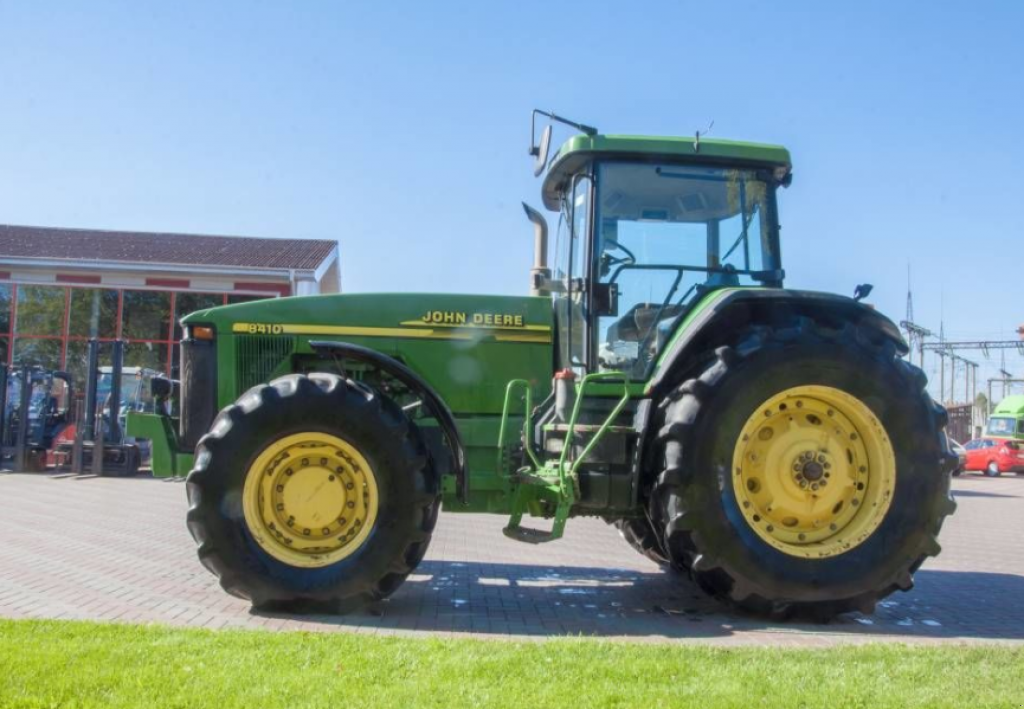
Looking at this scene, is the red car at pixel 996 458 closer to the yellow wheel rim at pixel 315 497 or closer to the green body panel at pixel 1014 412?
the green body panel at pixel 1014 412

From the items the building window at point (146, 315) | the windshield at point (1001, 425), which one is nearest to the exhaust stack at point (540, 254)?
the building window at point (146, 315)

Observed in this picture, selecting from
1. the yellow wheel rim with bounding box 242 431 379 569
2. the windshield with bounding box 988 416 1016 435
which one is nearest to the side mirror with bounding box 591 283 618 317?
the yellow wheel rim with bounding box 242 431 379 569

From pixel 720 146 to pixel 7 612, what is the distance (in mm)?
5229

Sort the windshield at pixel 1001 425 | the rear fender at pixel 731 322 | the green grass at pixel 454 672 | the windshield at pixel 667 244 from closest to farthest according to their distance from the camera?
the green grass at pixel 454 672, the rear fender at pixel 731 322, the windshield at pixel 667 244, the windshield at pixel 1001 425

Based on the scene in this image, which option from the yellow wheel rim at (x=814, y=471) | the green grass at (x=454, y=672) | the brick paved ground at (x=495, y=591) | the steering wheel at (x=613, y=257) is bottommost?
the brick paved ground at (x=495, y=591)

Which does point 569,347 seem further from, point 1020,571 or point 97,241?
point 97,241

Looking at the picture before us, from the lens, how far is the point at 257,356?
6.74m

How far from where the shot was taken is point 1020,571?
8500mm

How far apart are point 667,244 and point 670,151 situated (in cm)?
61

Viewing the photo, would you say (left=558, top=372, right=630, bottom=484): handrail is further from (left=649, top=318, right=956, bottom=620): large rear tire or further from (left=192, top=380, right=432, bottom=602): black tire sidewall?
(left=192, top=380, right=432, bottom=602): black tire sidewall

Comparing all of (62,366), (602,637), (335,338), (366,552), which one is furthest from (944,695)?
(62,366)

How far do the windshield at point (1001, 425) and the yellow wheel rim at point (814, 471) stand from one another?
37.4 metres

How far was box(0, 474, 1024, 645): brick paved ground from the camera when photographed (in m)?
5.51

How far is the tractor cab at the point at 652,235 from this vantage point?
6316mm
